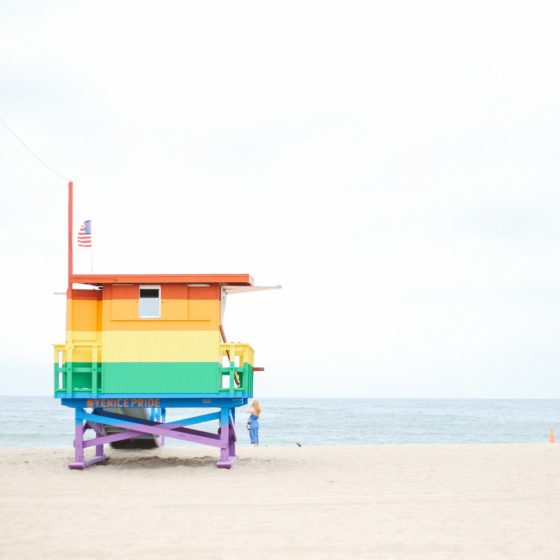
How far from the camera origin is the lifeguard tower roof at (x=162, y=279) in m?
18.3

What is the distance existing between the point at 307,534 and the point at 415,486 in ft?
16.5

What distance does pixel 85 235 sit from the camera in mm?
19609

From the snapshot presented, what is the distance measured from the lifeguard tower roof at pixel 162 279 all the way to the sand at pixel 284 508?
3.88 metres

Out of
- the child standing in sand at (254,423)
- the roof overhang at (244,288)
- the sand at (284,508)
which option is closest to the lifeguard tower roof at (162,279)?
the roof overhang at (244,288)

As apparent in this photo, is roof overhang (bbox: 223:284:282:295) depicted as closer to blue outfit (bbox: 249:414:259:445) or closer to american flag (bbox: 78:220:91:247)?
american flag (bbox: 78:220:91:247)

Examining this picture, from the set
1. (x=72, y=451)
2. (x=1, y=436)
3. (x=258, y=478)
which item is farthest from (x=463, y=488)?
(x=1, y=436)

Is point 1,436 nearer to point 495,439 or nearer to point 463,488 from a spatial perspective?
point 495,439

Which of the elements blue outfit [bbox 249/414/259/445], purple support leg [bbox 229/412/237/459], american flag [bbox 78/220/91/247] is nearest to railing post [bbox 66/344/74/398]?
american flag [bbox 78/220/91/247]

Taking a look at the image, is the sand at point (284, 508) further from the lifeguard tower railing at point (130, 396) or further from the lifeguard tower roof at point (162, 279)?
the lifeguard tower roof at point (162, 279)

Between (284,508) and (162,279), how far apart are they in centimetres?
677

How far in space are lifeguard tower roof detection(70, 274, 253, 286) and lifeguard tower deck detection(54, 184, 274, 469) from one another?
0.8 inches

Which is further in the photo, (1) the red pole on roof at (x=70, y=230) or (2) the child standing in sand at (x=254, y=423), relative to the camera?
(2) the child standing in sand at (x=254, y=423)

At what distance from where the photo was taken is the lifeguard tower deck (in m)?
18.2

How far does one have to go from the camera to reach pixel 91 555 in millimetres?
9812
